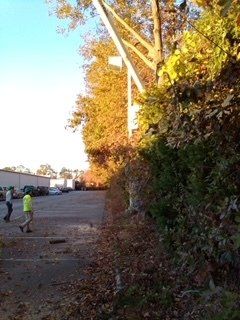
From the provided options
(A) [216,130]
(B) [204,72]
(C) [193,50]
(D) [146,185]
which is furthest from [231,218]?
(D) [146,185]

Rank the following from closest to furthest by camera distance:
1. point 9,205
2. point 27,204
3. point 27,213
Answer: point 27,213 → point 27,204 → point 9,205

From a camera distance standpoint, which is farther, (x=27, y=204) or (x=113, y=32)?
(x=27, y=204)

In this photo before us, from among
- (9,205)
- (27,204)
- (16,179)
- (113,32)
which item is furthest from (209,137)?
(16,179)

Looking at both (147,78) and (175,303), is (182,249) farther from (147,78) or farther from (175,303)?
(147,78)

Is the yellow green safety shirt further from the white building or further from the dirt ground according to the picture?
the white building

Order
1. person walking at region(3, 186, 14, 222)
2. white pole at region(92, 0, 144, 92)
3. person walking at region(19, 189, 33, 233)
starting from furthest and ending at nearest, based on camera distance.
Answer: person walking at region(3, 186, 14, 222) < person walking at region(19, 189, 33, 233) < white pole at region(92, 0, 144, 92)

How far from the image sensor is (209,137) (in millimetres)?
6281

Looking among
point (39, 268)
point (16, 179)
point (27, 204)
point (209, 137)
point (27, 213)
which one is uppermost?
point (16, 179)

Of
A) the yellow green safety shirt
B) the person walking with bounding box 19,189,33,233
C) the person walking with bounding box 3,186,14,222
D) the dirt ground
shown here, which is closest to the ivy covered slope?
the dirt ground

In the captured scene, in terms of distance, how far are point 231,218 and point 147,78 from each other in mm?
23489

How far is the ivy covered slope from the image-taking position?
5422 millimetres

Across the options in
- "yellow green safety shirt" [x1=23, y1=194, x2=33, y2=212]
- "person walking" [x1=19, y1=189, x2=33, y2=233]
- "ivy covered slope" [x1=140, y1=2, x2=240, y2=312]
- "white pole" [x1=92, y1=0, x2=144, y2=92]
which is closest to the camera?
"ivy covered slope" [x1=140, y1=2, x2=240, y2=312]

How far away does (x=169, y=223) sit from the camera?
32.7 ft

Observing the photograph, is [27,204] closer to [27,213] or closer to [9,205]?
[27,213]
